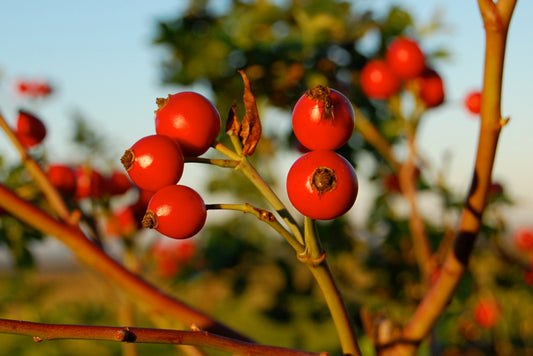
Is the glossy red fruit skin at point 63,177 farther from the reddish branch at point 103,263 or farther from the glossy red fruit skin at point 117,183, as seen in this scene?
the reddish branch at point 103,263

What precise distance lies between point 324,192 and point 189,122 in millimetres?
207

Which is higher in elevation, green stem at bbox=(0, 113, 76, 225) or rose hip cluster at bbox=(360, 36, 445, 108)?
rose hip cluster at bbox=(360, 36, 445, 108)

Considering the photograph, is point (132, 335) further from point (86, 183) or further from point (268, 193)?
point (86, 183)

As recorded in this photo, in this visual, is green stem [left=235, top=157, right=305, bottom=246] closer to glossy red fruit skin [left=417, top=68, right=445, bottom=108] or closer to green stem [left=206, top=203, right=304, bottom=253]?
green stem [left=206, top=203, right=304, bottom=253]

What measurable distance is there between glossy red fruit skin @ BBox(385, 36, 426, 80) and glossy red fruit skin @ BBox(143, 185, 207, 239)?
1237mm

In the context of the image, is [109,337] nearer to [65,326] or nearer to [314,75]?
[65,326]

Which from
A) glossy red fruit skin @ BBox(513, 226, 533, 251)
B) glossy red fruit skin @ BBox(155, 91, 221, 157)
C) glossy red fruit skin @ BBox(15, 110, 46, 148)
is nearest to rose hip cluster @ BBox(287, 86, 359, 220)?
glossy red fruit skin @ BBox(155, 91, 221, 157)

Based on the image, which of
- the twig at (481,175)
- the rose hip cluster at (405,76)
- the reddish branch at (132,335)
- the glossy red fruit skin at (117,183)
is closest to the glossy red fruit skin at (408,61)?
the rose hip cluster at (405,76)

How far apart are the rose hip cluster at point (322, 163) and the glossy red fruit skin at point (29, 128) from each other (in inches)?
28.3

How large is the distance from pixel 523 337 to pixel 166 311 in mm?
3371

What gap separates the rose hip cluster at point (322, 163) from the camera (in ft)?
1.96

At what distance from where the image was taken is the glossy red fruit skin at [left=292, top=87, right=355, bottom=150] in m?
0.62

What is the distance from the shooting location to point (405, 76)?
1728 mm

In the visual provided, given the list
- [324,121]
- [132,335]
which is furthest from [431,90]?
[132,335]
